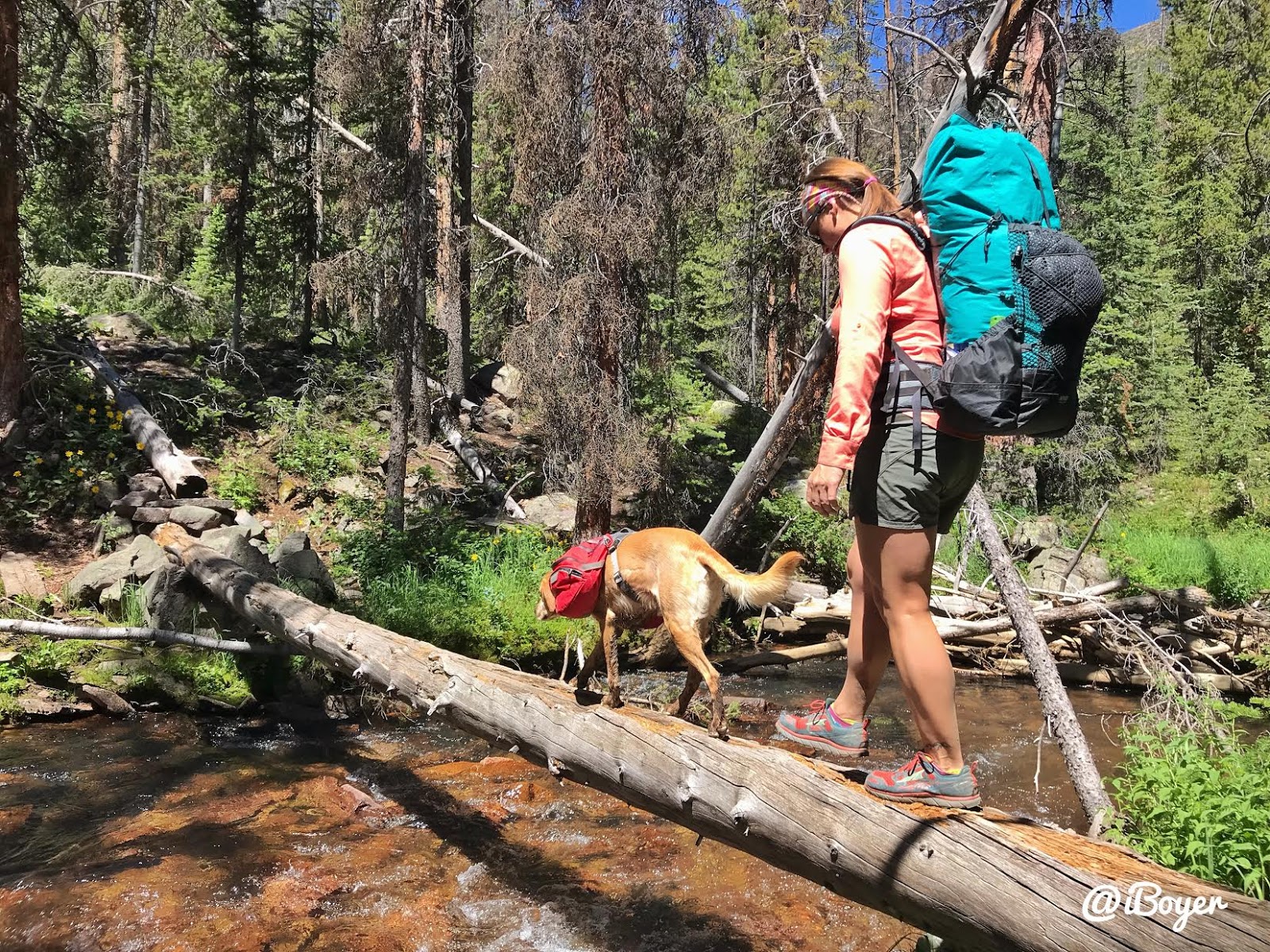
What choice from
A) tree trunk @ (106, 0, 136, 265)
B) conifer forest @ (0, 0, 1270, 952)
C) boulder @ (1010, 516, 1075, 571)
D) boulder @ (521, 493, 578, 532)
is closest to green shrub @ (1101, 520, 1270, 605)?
conifer forest @ (0, 0, 1270, 952)

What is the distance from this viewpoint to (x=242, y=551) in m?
9.30

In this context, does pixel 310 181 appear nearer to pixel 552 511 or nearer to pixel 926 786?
pixel 552 511

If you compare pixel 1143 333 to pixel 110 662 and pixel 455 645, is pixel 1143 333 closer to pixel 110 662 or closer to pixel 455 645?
pixel 455 645

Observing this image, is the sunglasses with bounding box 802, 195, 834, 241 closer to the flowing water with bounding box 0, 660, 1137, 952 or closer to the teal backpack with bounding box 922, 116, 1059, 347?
the teal backpack with bounding box 922, 116, 1059, 347

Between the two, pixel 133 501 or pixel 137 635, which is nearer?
pixel 137 635

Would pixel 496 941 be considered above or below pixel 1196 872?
below

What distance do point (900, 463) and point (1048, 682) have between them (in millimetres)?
2913

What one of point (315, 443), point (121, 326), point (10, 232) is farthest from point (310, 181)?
point (10, 232)

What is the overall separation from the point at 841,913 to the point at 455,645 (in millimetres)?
5584

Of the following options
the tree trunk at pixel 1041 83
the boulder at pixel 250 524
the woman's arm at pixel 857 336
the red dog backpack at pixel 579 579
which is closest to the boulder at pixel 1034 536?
the tree trunk at pixel 1041 83

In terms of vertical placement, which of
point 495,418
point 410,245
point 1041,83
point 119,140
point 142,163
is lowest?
point 495,418

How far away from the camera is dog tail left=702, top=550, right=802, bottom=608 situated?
3.74 metres

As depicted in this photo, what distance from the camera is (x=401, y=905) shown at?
491 cm

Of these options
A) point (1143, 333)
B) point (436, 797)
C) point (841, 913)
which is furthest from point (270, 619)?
point (1143, 333)
